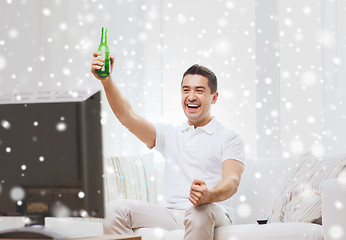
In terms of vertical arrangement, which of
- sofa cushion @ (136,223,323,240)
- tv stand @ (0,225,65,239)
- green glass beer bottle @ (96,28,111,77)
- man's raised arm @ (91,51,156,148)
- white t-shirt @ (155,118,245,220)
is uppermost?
green glass beer bottle @ (96,28,111,77)

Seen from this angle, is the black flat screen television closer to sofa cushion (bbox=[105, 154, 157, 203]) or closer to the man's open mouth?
the man's open mouth

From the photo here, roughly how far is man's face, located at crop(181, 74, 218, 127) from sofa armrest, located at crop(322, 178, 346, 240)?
2.75ft

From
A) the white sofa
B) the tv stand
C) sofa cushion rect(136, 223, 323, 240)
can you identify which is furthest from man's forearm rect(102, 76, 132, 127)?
the tv stand

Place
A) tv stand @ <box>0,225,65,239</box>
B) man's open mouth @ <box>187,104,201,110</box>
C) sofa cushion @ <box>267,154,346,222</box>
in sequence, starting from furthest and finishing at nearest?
man's open mouth @ <box>187,104,201,110</box> < sofa cushion @ <box>267,154,346,222</box> < tv stand @ <box>0,225,65,239</box>

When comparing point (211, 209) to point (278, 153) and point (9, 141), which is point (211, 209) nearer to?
point (9, 141)

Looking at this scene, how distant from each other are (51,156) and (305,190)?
4.18 ft

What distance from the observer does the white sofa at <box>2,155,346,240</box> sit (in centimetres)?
169

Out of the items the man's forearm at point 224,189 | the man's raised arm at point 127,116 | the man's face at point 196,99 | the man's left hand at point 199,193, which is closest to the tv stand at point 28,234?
the man's left hand at point 199,193

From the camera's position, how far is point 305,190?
7.12 ft

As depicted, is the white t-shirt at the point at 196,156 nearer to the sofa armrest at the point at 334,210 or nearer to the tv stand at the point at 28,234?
the sofa armrest at the point at 334,210

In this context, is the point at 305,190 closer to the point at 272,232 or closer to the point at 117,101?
the point at 272,232

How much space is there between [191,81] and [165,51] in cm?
122

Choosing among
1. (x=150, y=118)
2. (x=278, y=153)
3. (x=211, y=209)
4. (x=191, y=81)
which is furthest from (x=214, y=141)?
(x=150, y=118)

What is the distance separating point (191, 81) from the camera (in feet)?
8.08
